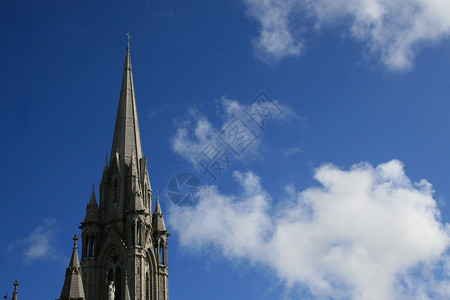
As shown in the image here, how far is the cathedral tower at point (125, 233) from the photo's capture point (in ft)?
204

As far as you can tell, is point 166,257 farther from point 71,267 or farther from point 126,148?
point 71,267

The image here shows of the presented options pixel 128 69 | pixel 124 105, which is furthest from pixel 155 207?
pixel 128 69

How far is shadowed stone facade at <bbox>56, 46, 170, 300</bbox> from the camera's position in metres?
62.1

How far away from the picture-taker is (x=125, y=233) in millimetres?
65000

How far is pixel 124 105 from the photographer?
2972 inches

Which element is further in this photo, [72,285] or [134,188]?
[134,188]

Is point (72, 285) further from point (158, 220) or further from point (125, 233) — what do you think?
point (158, 220)

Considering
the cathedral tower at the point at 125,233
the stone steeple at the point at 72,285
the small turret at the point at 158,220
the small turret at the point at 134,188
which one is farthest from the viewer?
the small turret at the point at 158,220

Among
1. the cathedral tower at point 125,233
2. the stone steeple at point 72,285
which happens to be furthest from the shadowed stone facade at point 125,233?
the stone steeple at point 72,285

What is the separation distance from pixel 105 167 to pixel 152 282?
14876 mm

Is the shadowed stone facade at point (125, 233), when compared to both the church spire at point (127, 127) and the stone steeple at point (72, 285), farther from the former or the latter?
the stone steeple at point (72, 285)

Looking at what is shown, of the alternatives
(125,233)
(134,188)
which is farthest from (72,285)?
(134,188)

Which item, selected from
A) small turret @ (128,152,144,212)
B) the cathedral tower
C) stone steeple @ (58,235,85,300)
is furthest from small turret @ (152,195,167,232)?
stone steeple @ (58,235,85,300)

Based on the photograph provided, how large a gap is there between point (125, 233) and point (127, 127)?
14.2 m
